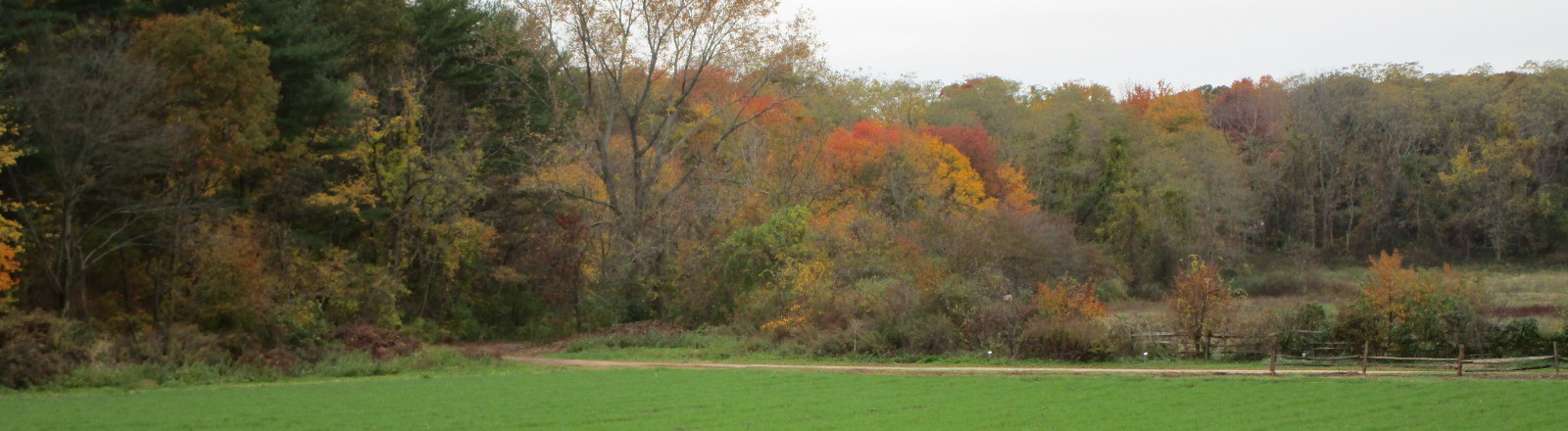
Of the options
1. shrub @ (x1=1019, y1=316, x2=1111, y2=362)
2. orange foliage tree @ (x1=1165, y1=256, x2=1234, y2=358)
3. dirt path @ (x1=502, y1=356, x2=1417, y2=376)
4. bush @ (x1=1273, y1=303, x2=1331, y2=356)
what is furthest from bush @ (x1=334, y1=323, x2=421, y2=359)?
bush @ (x1=1273, y1=303, x2=1331, y2=356)

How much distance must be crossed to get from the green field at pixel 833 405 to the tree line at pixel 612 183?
280 inches

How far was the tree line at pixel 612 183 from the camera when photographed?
32.7 m

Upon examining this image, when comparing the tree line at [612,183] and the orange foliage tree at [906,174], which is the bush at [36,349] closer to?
the tree line at [612,183]

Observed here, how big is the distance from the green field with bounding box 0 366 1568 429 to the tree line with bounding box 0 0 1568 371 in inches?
280

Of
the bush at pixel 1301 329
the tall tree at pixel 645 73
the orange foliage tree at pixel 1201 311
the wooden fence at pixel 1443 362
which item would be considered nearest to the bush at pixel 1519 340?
the wooden fence at pixel 1443 362

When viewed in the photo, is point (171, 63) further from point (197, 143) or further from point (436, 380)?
point (436, 380)

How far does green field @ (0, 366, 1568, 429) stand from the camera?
20.9 metres

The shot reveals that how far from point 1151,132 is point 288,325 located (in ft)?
182

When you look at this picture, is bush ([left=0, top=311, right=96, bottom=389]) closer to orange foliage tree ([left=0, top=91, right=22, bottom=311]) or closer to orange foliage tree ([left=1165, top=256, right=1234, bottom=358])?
orange foliage tree ([left=0, top=91, right=22, bottom=311])

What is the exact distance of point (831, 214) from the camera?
166 feet

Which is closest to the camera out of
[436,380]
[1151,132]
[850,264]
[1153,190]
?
[436,380]

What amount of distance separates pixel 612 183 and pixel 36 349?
23365 millimetres

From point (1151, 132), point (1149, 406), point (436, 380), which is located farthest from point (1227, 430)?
point (1151, 132)

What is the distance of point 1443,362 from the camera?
28234 millimetres
